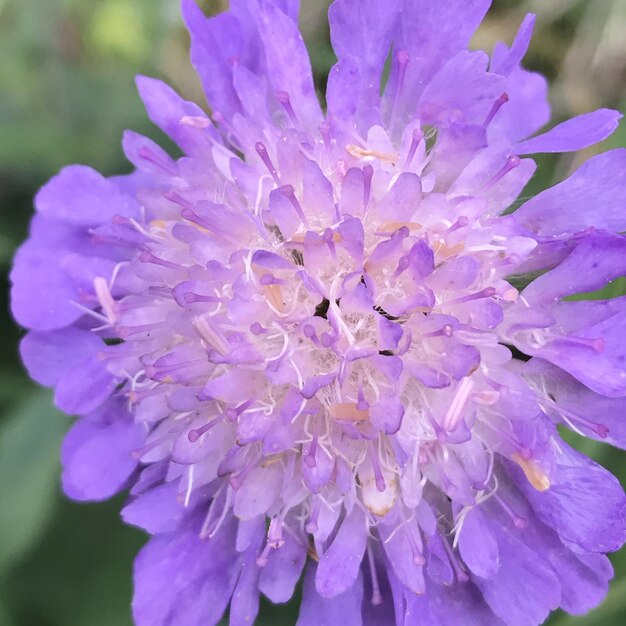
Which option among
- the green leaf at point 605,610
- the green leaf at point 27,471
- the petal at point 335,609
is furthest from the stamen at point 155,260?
the green leaf at point 605,610

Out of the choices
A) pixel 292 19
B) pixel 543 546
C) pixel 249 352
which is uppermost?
pixel 292 19

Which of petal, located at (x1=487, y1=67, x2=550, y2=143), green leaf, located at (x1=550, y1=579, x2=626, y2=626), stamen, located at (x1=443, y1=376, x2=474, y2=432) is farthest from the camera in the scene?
green leaf, located at (x1=550, y1=579, x2=626, y2=626)

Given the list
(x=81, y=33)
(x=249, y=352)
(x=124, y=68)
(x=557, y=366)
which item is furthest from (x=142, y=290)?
(x=81, y=33)

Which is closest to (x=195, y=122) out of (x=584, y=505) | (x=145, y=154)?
(x=145, y=154)

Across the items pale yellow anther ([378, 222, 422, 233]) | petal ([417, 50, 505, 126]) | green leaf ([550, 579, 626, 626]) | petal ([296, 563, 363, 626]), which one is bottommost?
green leaf ([550, 579, 626, 626])

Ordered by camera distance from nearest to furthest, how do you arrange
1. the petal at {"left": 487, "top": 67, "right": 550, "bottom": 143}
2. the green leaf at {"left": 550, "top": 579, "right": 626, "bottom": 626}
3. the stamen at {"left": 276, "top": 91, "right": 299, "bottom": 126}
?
1. the stamen at {"left": 276, "top": 91, "right": 299, "bottom": 126}
2. the petal at {"left": 487, "top": 67, "right": 550, "bottom": 143}
3. the green leaf at {"left": 550, "top": 579, "right": 626, "bottom": 626}

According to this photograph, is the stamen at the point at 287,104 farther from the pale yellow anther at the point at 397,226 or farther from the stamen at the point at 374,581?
the stamen at the point at 374,581

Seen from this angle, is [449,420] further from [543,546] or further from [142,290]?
[142,290]

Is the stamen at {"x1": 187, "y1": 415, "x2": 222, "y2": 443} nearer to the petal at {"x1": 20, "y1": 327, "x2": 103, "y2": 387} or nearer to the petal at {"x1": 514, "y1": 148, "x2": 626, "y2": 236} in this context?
the petal at {"x1": 20, "y1": 327, "x2": 103, "y2": 387}

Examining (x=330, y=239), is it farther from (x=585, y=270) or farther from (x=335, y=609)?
(x=335, y=609)

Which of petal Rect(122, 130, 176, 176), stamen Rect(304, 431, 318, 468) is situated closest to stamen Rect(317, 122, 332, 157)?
Answer: petal Rect(122, 130, 176, 176)
